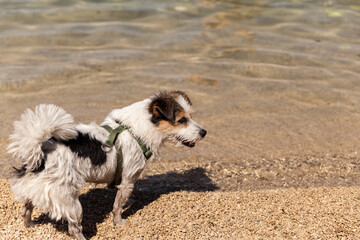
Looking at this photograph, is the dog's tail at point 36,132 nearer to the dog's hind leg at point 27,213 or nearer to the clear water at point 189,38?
the dog's hind leg at point 27,213

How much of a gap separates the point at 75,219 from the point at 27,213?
2.06 ft

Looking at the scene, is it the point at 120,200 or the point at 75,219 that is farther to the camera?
the point at 120,200

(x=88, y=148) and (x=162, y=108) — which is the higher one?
(x=162, y=108)

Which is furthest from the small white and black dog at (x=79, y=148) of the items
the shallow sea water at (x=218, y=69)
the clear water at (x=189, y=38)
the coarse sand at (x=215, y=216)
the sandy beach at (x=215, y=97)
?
the clear water at (x=189, y=38)

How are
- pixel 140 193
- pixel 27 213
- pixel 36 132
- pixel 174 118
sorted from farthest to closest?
1. pixel 140 193
2. pixel 174 118
3. pixel 27 213
4. pixel 36 132

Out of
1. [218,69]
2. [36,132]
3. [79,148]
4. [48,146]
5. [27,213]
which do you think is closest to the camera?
[36,132]

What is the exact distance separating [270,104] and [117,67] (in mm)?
4575

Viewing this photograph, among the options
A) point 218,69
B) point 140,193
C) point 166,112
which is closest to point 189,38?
point 218,69

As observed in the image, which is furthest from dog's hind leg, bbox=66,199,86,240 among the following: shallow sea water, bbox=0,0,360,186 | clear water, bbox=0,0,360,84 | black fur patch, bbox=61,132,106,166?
clear water, bbox=0,0,360,84

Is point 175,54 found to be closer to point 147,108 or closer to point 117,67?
point 117,67

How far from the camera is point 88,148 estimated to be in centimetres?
384

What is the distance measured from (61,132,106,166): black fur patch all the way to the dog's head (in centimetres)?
77

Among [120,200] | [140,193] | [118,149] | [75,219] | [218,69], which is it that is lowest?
[140,193]

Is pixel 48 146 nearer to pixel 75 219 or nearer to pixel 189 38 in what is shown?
pixel 75 219
